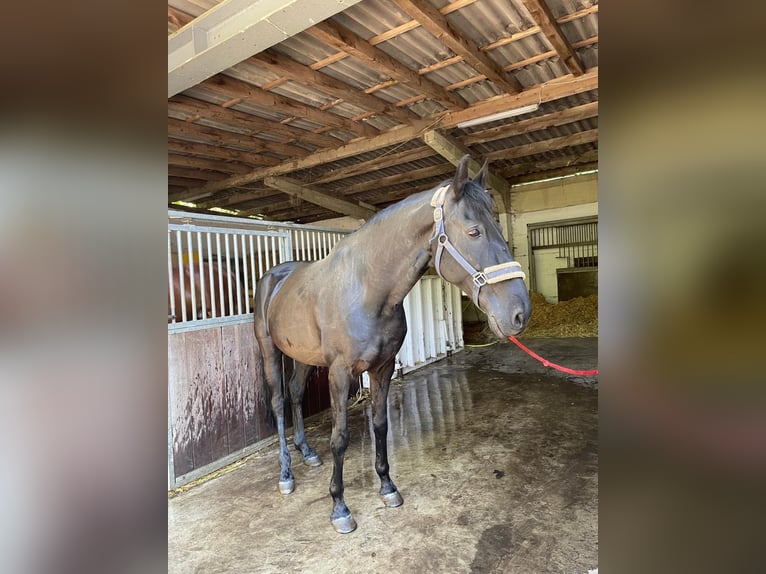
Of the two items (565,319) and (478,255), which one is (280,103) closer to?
(478,255)

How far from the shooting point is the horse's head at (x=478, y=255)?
140 cm

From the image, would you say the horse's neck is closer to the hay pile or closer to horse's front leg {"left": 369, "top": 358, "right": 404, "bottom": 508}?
horse's front leg {"left": 369, "top": 358, "right": 404, "bottom": 508}

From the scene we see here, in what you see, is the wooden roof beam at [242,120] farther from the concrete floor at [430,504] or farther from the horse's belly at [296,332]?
the concrete floor at [430,504]

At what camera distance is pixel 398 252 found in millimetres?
1742

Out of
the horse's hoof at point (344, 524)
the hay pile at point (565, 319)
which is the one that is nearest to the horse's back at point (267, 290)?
the horse's hoof at point (344, 524)

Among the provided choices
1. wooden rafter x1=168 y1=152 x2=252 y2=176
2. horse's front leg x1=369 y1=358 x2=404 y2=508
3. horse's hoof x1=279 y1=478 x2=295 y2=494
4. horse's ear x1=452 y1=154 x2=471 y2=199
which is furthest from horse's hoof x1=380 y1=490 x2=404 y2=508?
wooden rafter x1=168 y1=152 x2=252 y2=176

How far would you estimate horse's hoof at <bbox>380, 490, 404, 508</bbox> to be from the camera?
1963 mm

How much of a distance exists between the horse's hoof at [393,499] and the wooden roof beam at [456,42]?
2.85 metres

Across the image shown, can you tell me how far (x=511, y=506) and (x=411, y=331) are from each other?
3.22 meters

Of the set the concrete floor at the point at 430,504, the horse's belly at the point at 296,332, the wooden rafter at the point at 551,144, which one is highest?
the wooden rafter at the point at 551,144

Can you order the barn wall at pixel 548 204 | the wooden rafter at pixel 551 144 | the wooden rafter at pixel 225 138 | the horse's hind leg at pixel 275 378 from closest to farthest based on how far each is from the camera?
the horse's hind leg at pixel 275 378 → the wooden rafter at pixel 225 138 → the wooden rafter at pixel 551 144 → the barn wall at pixel 548 204

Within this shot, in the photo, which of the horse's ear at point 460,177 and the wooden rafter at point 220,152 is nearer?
the horse's ear at point 460,177

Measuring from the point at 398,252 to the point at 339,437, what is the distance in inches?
38.3

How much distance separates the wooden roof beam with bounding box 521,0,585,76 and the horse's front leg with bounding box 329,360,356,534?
259 cm
